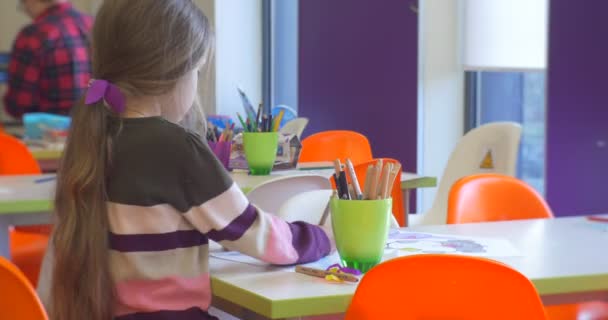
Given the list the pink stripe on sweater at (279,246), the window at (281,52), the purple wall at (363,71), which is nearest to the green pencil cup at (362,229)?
the pink stripe on sweater at (279,246)

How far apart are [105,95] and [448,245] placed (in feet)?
2.43

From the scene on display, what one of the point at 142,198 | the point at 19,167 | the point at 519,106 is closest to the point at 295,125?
the point at 519,106

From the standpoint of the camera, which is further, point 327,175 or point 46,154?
point 46,154

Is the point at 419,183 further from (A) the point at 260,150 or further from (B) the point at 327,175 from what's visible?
(A) the point at 260,150

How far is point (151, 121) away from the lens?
1.83m

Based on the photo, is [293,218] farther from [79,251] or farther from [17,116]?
[17,116]

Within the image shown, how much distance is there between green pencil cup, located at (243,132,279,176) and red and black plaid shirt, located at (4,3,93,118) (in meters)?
2.62

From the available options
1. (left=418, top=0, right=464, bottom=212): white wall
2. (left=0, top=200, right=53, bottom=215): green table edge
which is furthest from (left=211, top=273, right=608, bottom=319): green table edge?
(left=418, top=0, right=464, bottom=212): white wall

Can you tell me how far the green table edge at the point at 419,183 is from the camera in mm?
3462

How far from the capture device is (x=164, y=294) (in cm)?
179

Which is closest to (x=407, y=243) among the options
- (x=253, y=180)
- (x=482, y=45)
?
(x=253, y=180)

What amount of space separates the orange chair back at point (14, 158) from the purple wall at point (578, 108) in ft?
6.55

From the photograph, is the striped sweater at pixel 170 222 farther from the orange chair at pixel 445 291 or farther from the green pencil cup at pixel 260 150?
the green pencil cup at pixel 260 150

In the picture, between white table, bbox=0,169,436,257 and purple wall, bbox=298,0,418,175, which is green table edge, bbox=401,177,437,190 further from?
purple wall, bbox=298,0,418,175
